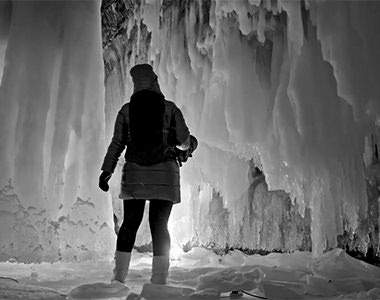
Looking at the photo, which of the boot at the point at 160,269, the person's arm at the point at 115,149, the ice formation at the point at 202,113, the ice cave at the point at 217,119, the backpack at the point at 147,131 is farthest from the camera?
the ice formation at the point at 202,113

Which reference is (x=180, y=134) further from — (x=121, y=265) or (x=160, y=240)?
(x=121, y=265)

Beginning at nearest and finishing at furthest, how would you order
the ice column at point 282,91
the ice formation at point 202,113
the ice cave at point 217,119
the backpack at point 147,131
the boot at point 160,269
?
the boot at point 160,269
the backpack at point 147,131
the ice column at point 282,91
the ice cave at point 217,119
the ice formation at point 202,113

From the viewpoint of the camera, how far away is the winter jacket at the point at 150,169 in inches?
102

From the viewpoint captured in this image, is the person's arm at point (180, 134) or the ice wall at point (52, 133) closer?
the person's arm at point (180, 134)

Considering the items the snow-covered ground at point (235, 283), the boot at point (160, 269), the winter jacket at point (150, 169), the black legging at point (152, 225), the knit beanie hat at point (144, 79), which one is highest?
the knit beanie hat at point (144, 79)

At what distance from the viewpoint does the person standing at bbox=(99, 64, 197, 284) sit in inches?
102

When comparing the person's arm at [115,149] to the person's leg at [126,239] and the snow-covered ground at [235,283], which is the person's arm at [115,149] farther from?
the snow-covered ground at [235,283]

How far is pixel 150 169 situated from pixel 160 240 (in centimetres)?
43

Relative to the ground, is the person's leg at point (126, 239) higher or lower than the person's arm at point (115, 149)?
lower

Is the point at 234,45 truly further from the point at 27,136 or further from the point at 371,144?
the point at 27,136

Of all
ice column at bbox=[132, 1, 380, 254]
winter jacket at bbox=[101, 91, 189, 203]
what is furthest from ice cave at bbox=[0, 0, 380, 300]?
winter jacket at bbox=[101, 91, 189, 203]

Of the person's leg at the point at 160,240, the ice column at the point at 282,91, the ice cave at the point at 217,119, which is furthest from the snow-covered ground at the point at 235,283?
the ice column at the point at 282,91

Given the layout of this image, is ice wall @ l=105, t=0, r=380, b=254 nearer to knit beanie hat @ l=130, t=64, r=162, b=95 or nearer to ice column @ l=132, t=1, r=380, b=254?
ice column @ l=132, t=1, r=380, b=254

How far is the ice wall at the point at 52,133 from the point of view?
4445 millimetres
